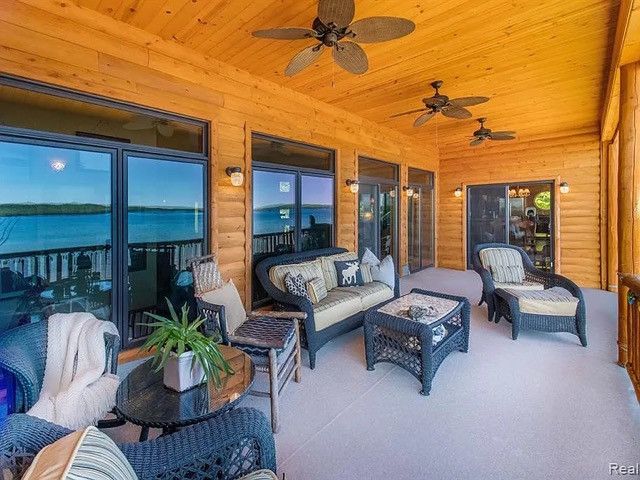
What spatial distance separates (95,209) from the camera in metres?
3.07

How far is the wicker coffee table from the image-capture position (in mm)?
2781

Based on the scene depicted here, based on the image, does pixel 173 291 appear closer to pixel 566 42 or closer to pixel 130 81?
pixel 130 81

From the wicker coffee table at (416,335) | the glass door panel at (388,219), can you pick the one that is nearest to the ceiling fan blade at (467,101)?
the wicker coffee table at (416,335)

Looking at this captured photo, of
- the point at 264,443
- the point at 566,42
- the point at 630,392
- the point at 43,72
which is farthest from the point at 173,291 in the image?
the point at 566,42

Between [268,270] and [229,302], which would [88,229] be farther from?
[268,270]

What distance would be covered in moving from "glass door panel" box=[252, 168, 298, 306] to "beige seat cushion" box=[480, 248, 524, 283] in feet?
9.46

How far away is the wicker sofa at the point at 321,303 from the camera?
329 cm

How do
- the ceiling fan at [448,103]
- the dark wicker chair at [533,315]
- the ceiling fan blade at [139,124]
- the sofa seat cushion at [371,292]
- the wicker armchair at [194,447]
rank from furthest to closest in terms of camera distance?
the sofa seat cushion at [371,292] < the ceiling fan at [448,103] < the dark wicker chair at [533,315] < the ceiling fan blade at [139,124] < the wicker armchair at [194,447]

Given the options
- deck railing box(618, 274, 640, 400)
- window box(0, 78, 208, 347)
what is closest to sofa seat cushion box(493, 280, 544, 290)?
deck railing box(618, 274, 640, 400)

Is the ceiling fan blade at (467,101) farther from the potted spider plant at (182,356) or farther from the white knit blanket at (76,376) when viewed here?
the white knit blanket at (76,376)

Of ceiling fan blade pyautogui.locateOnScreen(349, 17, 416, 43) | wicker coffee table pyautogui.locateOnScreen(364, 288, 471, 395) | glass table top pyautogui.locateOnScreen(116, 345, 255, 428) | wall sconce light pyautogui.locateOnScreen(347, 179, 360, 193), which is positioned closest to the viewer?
glass table top pyautogui.locateOnScreen(116, 345, 255, 428)

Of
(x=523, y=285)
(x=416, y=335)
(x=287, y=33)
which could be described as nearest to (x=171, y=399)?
(x=416, y=335)

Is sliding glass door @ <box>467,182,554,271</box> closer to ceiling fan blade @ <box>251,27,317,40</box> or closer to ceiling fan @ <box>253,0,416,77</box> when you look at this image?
ceiling fan @ <box>253,0,416,77</box>

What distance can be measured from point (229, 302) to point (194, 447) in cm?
197
